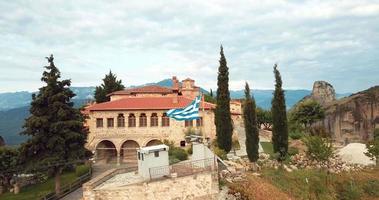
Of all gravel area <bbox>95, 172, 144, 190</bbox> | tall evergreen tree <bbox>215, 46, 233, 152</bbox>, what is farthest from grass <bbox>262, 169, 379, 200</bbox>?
gravel area <bbox>95, 172, 144, 190</bbox>

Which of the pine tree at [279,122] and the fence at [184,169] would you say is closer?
the fence at [184,169]

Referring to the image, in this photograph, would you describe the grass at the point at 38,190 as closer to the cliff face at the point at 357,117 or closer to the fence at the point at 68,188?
the fence at the point at 68,188

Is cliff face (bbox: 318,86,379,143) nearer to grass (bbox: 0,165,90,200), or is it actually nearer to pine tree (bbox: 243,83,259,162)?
pine tree (bbox: 243,83,259,162)

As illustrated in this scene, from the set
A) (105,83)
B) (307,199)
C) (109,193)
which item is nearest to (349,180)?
(307,199)

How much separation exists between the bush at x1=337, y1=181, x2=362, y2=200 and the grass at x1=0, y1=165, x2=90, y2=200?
71.7 ft

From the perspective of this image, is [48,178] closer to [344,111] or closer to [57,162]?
[57,162]

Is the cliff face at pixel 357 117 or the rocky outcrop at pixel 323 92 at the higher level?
the rocky outcrop at pixel 323 92

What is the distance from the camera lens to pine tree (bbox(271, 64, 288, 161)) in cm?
3516

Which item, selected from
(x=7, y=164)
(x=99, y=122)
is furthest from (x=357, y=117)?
(x=7, y=164)

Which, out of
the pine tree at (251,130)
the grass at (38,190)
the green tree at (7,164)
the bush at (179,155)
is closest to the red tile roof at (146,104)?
the bush at (179,155)

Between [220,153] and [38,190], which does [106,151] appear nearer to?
[38,190]

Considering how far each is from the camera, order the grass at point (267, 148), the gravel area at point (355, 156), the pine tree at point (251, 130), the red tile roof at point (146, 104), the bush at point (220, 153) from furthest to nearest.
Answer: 1. the red tile roof at point (146, 104)
2. the grass at point (267, 148)
3. the gravel area at point (355, 156)
4. the pine tree at point (251, 130)
5. the bush at point (220, 153)

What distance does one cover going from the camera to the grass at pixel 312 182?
29017mm

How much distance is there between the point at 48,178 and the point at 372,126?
131ft
